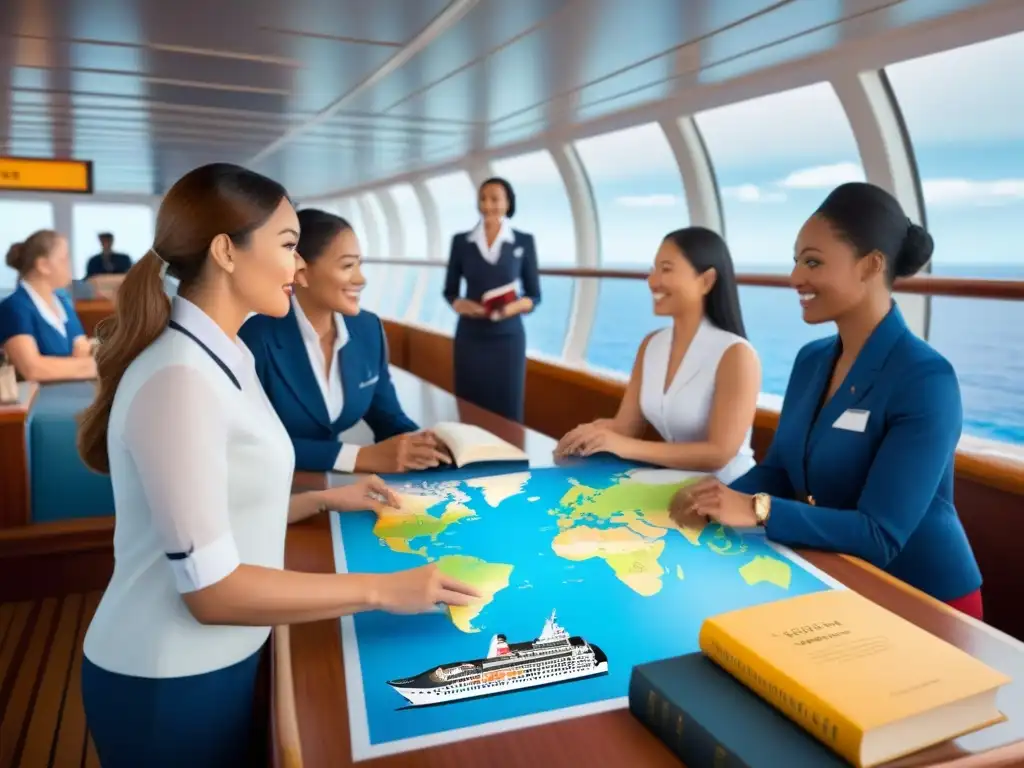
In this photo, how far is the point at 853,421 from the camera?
5.44ft

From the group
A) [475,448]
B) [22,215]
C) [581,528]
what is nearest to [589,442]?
[475,448]

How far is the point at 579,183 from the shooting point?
7.09m

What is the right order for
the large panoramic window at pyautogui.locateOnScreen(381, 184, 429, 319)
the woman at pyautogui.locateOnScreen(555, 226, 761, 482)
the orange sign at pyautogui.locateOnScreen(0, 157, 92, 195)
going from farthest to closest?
the large panoramic window at pyautogui.locateOnScreen(381, 184, 429, 319) < the orange sign at pyautogui.locateOnScreen(0, 157, 92, 195) < the woman at pyautogui.locateOnScreen(555, 226, 761, 482)

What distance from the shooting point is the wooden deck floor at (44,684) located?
230 centimetres

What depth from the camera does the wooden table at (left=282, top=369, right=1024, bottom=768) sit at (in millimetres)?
862

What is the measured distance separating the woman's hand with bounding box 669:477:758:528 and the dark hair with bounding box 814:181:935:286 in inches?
24.0

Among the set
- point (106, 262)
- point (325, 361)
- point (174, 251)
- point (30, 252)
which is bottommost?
point (325, 361)

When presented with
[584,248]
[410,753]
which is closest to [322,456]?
[410,753]

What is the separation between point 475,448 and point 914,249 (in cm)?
116

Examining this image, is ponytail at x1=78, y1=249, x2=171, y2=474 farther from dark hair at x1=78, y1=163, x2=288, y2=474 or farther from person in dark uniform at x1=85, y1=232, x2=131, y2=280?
person in dark uniform at x1=85, y1=232, x2=131, y2=280

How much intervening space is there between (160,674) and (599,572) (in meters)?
0.71

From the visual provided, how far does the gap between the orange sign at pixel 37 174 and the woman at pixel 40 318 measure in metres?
2.93

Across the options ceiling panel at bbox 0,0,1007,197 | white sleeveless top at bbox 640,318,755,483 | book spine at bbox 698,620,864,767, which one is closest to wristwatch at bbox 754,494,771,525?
book spine at bbox 698,620,864,767

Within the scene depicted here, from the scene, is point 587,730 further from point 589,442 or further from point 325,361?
point 325,361
